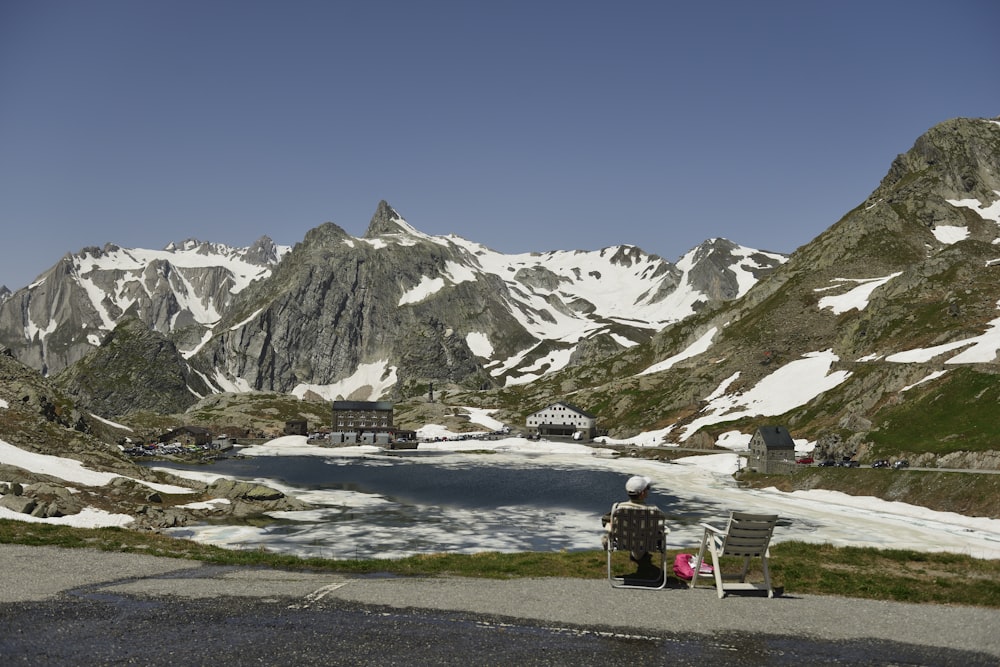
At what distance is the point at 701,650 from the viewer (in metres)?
14.7

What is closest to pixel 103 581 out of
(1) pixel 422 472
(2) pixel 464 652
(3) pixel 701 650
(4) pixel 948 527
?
(2) pixel 464 652

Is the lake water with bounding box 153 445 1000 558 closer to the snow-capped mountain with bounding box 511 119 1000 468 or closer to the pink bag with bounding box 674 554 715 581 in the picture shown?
the snow-capped mountain with bounding box 511 119 1000 468

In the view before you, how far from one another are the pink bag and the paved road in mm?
1611

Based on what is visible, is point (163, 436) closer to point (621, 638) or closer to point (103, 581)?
point (103, 581)

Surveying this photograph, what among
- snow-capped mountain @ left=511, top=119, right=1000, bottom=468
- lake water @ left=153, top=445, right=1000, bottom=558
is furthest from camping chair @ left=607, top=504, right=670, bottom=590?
snow-capped mountain @ left=511, top=119, right=1000, bottom=468

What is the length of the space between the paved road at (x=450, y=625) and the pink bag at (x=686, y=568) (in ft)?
5.29

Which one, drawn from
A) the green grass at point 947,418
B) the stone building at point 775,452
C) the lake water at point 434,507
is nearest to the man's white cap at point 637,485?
the lake water at point 434,507

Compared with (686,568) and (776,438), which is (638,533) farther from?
(776,438)

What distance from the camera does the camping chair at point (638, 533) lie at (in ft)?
69.2

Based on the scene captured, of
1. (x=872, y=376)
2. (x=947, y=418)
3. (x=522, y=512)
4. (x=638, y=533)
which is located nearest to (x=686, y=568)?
(x=638, y=533)

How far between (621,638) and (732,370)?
17460 centimetres

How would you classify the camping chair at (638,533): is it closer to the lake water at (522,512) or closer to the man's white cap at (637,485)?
the man's white cap at (637,485)

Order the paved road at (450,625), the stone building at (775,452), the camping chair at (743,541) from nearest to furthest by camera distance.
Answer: the paved road at (450,625) → the camping chair at (743,541) → the stone building at (775,452)

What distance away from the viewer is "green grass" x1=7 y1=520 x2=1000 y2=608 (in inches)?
875
